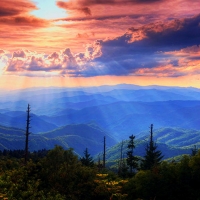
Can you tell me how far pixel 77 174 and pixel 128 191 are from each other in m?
4.04

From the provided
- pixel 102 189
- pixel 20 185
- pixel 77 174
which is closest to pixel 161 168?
pixel 102 189

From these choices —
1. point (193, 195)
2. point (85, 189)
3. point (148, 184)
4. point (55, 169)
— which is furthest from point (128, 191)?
point (55, 169)

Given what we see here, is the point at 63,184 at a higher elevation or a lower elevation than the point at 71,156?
lower

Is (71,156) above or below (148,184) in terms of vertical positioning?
above

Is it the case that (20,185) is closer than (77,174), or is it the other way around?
(20,185)

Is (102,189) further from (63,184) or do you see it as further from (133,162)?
(133,162)

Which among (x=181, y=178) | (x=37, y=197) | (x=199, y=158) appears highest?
(x=199, y=158)

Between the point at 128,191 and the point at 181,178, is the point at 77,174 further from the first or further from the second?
the point at 181,178

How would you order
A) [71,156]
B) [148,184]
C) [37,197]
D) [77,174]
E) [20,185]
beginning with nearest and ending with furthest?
[37,197] → [20,185] → [148,184] → [77,174] → [71,156]

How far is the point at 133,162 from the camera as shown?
5375cm

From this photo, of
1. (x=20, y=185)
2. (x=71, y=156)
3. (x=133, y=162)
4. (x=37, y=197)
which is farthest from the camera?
Result: (x=133, y=162)

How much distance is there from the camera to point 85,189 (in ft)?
69.5

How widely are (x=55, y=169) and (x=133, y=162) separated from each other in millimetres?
32799

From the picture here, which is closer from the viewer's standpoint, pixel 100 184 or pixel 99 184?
pixel 100 184
